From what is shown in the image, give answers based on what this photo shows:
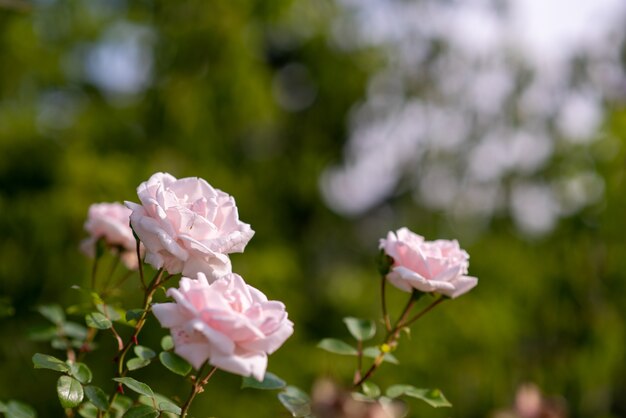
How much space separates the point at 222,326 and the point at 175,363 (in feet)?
0.53

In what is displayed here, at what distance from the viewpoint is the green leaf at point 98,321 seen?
2.24ft

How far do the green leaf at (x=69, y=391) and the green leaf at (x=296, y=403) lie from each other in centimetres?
19

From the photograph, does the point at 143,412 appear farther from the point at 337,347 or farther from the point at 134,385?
the point at 337,347

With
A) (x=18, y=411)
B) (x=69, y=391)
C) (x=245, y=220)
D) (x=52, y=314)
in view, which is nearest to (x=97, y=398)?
(x=69, y=391)

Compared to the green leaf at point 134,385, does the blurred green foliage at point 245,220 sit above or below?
below

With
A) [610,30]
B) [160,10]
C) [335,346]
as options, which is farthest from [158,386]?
[610,30]

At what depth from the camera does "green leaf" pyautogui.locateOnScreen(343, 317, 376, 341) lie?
2.75 ft

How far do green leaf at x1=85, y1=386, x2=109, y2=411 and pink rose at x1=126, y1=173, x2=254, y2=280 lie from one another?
5.6 inches

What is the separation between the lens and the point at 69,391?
25.7 inches

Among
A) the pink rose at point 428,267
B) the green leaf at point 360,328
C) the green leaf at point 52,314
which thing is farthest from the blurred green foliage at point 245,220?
the pink rose at point 428,267

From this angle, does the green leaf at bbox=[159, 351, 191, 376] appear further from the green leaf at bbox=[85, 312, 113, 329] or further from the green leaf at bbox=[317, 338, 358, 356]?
the green leaf at bbox=[317, 338, 358, 356]

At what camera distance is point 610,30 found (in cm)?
367

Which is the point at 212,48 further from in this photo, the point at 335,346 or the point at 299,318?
the point at 335,346

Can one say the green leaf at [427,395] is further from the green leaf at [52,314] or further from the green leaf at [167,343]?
the green leaf at [52,314]
